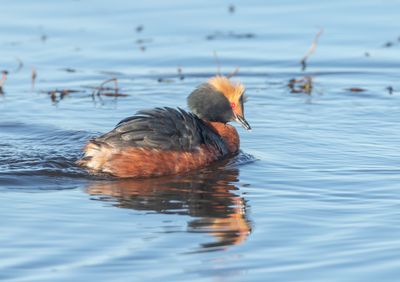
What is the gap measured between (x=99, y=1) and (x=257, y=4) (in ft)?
9.66

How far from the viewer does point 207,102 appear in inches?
492

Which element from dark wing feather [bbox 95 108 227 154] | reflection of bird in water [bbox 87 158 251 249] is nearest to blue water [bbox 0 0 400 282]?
reflection of bird in water [bbox 87 158 251 249]

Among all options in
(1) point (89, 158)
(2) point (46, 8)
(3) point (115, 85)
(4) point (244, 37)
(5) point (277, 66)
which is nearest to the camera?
(1) point (89, 158)

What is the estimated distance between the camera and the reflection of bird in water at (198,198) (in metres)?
9.27

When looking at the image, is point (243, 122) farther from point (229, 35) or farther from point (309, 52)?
point (229, 35)

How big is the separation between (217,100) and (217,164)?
A: 93 cm

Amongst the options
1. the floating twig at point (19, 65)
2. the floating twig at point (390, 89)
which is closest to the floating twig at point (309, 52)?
the floating twig at point (390, 89)

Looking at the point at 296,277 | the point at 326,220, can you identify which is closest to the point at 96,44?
the point at 326,220

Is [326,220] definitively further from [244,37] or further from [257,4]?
[257,4]

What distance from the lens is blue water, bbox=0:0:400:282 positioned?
8461mm

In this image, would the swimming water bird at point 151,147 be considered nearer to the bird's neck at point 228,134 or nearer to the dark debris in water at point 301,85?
Result: the bird's neck at point 228,134

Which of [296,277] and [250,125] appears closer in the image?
[296,277]

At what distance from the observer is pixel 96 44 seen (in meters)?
17.6

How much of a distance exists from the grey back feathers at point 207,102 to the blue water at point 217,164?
0.56 meters
